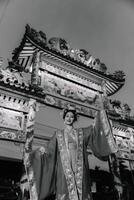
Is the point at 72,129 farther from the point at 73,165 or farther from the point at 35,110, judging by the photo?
the point at 35,110

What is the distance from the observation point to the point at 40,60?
6723 mm

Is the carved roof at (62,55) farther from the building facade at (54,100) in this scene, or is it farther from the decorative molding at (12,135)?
the decorative molding at (12,135)

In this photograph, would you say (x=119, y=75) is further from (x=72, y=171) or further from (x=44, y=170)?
(x=44, y=170)

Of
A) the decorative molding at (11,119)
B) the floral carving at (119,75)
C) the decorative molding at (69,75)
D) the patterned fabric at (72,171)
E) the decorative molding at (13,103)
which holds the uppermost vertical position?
the floral carving at (119,75)

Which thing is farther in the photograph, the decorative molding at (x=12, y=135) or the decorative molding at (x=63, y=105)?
the decorative molding at (x=63, y=105)

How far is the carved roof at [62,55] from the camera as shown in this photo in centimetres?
673

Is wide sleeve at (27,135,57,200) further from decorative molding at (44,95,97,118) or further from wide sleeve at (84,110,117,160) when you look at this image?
decorative molding at (44,95,97,118)

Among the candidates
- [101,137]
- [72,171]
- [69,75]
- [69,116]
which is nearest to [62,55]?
[69,75]

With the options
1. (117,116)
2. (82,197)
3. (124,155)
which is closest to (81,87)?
(117,116)

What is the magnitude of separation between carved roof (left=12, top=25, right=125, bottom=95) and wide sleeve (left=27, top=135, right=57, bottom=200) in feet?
9.33

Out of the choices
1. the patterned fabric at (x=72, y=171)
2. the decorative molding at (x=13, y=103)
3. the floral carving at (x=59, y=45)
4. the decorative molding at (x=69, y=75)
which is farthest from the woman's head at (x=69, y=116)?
the floral carving at (x=59, y=45)

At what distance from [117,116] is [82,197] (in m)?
4.01

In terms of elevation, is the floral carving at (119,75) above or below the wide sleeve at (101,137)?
above

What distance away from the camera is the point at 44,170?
12.1ft
